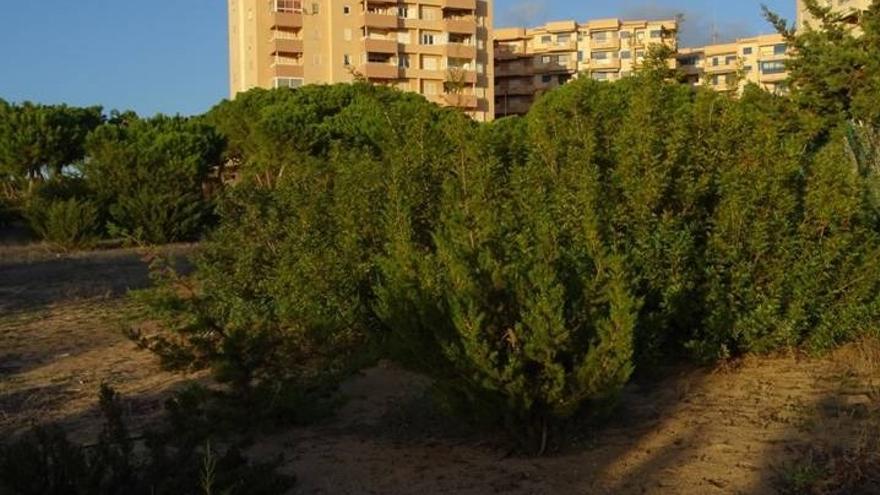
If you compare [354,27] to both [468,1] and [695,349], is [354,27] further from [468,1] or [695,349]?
[695,349]

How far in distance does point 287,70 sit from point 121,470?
252ft

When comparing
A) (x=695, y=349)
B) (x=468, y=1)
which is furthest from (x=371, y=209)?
(x=468, y=1)

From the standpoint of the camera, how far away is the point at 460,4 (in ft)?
289

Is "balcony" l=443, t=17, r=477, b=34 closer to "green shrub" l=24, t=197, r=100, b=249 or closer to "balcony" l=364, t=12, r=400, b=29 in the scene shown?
"balcony" l=364, t=12, r=400, b=29

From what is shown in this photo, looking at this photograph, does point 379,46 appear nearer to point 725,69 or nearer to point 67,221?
point 725,69

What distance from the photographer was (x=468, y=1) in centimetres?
8831

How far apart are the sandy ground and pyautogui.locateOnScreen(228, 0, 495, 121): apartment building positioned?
230ft

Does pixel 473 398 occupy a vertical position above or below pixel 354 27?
below

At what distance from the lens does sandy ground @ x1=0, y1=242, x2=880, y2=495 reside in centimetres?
464

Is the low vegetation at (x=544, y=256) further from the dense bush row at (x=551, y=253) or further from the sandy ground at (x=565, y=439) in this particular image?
the sandy ground at (x=565, y=439)

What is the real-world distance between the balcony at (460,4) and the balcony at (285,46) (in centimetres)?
1455

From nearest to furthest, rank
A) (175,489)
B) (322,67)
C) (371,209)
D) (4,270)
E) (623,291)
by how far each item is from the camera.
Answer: (175,489), (623,291), (371,209), (4,270), (322,67)

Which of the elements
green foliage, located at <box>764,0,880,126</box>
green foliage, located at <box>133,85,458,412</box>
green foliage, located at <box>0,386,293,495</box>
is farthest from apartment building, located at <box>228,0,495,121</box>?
green foliage, located at <box>0,386,293,495</box>

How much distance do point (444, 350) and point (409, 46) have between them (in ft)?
266
